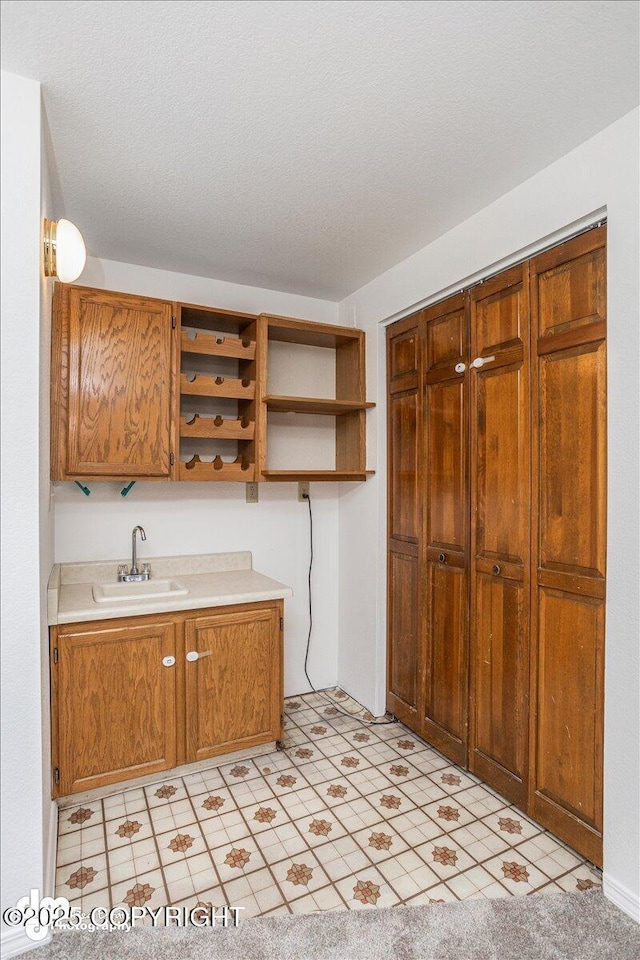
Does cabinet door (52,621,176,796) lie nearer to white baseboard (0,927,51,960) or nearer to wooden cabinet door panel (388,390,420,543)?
white baseboard (0,927,51,960)

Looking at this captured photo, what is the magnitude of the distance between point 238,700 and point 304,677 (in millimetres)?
893

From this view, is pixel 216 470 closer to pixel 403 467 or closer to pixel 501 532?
pixel 403 467

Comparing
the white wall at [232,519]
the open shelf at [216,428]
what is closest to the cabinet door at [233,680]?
the white wall at [232,519]

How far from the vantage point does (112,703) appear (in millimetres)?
2150

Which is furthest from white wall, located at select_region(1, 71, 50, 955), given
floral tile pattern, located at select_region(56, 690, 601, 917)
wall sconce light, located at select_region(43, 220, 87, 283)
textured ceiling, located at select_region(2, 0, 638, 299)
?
floral tile pattern, located at select_region(56, 690, 601, 917)

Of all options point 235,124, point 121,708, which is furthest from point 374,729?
point 235,124

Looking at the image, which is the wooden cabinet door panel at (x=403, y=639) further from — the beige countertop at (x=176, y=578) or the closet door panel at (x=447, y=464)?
the beige countertop at (x=176, y=578)

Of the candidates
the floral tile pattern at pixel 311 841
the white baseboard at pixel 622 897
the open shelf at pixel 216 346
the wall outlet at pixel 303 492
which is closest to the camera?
the white baseboard at pixel 622 897

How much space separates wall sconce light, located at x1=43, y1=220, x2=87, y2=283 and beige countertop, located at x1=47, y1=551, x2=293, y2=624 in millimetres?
1200

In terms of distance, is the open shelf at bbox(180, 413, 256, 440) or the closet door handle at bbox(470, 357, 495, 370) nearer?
the closet door handle at bbox(470, 357, 495, 370)

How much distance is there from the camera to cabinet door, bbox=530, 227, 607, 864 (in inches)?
68.3

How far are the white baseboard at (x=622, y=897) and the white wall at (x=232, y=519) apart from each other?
1.88 metres

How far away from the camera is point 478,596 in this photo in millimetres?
2246

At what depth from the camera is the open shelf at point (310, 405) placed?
267 cm
